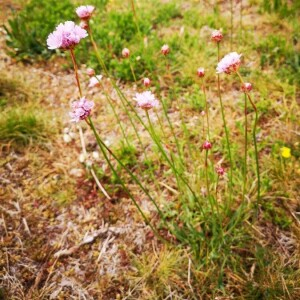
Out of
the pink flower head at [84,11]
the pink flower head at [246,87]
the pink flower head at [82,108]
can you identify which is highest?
the pink flower head at [84,11]

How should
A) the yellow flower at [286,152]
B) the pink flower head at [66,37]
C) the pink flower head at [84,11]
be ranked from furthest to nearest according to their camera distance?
the yellow flower at [286,152], the pink flower head at [84,11], the pink flower head at [66,37]

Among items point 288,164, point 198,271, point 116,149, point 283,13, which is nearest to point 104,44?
point 116,149

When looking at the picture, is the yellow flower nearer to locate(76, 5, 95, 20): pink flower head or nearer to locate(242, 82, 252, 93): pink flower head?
locate(242, 82, 252, 93): pink flower head

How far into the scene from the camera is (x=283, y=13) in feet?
9.80

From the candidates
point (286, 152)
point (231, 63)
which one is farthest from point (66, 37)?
point (286, 152)

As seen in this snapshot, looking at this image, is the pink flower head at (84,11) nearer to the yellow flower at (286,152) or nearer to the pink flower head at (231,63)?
the pink flower head at (231,63)

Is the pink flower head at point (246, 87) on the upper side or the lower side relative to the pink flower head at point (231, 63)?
lower

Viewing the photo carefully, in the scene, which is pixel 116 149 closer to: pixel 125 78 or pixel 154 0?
pixel 125 78

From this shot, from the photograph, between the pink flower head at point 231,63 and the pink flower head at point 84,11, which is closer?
the pink flower head at point 231,63

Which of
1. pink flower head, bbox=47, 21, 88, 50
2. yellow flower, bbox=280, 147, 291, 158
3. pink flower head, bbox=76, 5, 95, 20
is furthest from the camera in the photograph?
yellow flower, bbox=280, 147, 291, 158

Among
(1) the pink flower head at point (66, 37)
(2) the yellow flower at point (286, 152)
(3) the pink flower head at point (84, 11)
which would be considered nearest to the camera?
(1) the pink flower head at point (66, 37)

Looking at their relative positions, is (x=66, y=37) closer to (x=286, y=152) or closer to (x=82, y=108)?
(x=82, y=108)

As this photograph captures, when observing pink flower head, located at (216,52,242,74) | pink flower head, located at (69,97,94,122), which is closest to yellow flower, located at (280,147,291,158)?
pink flower head, located at (216,52,242,74)

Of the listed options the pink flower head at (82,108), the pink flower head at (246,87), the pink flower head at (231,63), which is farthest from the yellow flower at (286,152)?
the pink flower head at (82,108)
